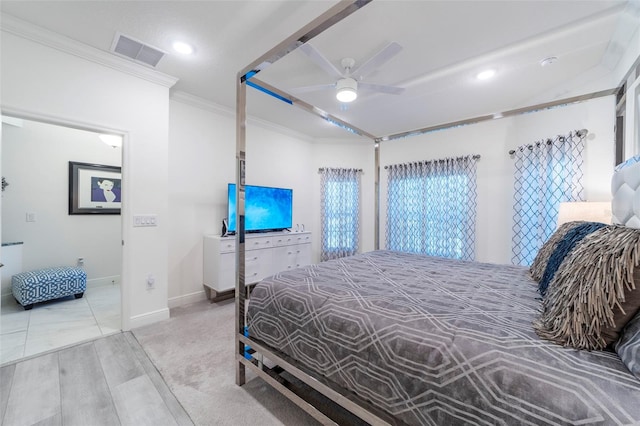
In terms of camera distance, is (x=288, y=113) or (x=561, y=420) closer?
(x=561, y=420)

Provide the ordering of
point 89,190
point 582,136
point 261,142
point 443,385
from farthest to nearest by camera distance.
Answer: point 261,142, point 89,190, point 582,136, point 443,385

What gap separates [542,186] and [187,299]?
14.7 feet

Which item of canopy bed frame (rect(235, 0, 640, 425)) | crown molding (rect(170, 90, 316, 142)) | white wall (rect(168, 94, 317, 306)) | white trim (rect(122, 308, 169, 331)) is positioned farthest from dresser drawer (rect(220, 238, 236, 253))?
crown molding (rect(170, 90, 316, 142))

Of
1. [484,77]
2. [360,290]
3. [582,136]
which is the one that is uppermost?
[484,77]

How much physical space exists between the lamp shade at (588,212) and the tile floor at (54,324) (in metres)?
4.32

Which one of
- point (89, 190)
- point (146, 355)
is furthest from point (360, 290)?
point (89, 190)

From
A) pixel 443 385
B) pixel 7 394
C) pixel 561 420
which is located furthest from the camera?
pixel 7 394

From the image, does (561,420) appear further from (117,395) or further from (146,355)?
(146,355)

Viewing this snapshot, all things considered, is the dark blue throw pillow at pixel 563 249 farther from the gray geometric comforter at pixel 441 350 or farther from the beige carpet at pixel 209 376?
the beige carpet at pixel 209 376

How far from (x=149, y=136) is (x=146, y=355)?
2089 millimetres

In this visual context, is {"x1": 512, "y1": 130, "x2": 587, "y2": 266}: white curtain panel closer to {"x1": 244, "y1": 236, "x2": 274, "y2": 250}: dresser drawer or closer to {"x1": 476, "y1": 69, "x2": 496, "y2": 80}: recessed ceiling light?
{"x1": 476, "y1": 69, "x2": 496, "y2": 80}: recessed ceiling light

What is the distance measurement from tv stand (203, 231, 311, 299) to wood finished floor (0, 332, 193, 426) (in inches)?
43.5

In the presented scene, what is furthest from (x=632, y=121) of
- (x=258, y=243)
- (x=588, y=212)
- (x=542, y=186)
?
(x=258, y=243)

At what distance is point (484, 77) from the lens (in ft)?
8.22
